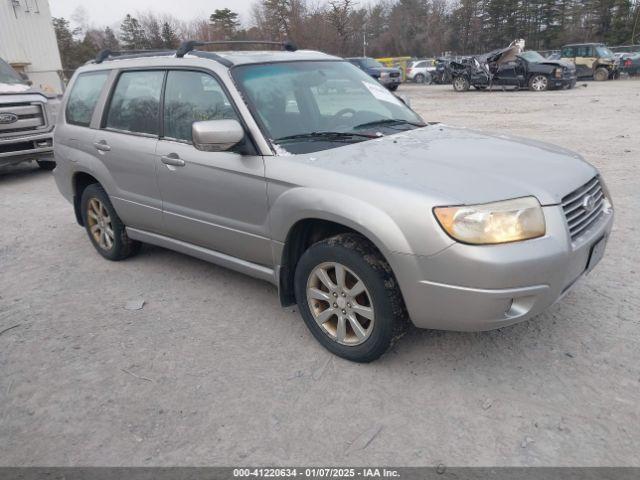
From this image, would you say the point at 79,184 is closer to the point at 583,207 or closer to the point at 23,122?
the point at 583,207

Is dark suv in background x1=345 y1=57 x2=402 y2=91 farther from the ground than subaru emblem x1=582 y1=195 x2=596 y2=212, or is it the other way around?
dark suv in background x1=345 y1=57 x2=402 y2=91

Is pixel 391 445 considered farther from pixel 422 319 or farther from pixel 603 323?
pixel 603 323

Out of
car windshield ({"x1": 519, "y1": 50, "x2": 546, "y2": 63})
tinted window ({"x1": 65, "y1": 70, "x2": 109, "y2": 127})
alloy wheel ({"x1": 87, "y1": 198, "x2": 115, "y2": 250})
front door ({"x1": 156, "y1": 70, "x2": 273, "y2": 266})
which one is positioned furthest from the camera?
car windshield ({"x1": 519, "y1": 50, "x2": 546, "y2": 63})

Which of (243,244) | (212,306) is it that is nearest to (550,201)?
(243,244)

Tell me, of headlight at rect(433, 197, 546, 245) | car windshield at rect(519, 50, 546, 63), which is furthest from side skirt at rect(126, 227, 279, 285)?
car windshield at rect(519, 50, 546, 63)

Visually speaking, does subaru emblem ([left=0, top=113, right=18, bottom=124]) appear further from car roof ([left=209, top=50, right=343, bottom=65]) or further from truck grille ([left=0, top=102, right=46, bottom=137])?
car roof ([left=209, top=50, right=343, bottom=65])

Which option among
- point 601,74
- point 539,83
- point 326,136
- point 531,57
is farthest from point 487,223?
point 601,74

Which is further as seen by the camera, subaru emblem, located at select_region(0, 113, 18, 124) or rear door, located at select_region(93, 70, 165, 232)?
subaru emblem, located at select_region(0, 113, 18, 124)

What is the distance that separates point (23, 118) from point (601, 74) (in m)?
27.5

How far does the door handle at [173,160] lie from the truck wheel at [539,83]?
2229cm

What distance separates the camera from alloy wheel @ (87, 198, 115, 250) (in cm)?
488

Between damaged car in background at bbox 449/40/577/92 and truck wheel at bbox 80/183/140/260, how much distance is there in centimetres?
2187

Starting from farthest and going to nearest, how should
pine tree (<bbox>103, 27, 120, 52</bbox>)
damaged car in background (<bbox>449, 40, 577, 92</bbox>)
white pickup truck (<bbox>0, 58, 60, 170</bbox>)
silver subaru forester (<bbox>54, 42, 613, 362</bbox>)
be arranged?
1. pine tree (<bbox>103, 27, 120, 52</bbox>)
2. damaged car in background (<bbox>449, 40, 577, 92</bbox>)
3. white pickup truck (<bbox>0, 58, 60, 170</bbox>)
4. silver subaru forester (<bbox>54, 42, 613, 362</bbox>)

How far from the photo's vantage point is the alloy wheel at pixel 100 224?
16.0 feet
